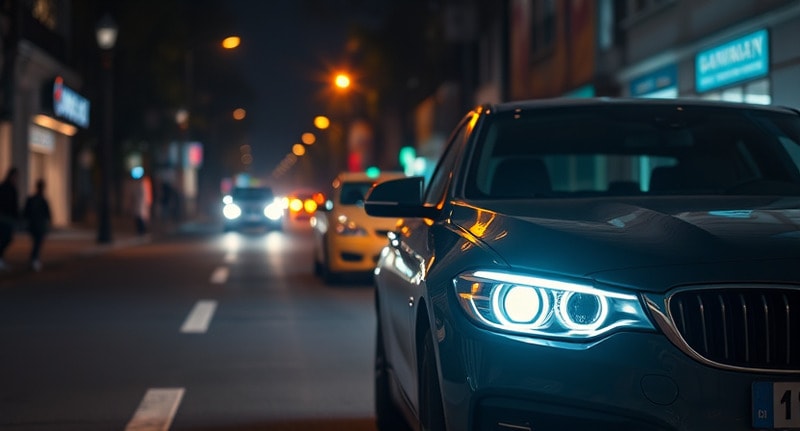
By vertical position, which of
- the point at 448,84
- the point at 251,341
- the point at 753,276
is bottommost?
the point at 251,341

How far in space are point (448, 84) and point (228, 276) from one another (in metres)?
35.4

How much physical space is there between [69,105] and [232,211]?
675 cm

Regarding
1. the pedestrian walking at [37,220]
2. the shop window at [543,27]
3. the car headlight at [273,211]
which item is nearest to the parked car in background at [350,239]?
the pedestrian walking at [37,220]

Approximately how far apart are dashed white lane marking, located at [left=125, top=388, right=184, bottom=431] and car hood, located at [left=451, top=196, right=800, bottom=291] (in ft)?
9.41

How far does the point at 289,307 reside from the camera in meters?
14.5

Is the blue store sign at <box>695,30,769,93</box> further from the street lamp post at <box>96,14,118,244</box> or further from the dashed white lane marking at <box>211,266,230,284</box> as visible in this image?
the street lamp post at <box>96,14,118,244</box>

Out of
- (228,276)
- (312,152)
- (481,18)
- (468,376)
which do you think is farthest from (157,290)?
(312,152)

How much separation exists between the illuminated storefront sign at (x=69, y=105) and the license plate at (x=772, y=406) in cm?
3971

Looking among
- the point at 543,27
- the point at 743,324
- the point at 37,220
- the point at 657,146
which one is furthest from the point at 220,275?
the point at 543,27

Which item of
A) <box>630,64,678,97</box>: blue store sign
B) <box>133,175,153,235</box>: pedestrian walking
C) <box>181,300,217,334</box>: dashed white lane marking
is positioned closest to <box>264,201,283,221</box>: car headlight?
<box>133,175,153,235</box>: pedestrian walking

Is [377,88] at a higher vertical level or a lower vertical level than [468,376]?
higher

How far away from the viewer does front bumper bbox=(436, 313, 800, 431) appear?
370cm

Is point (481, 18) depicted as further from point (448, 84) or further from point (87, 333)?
point (87, 333)

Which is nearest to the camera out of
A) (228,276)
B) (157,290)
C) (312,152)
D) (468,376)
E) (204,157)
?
(468,376)
